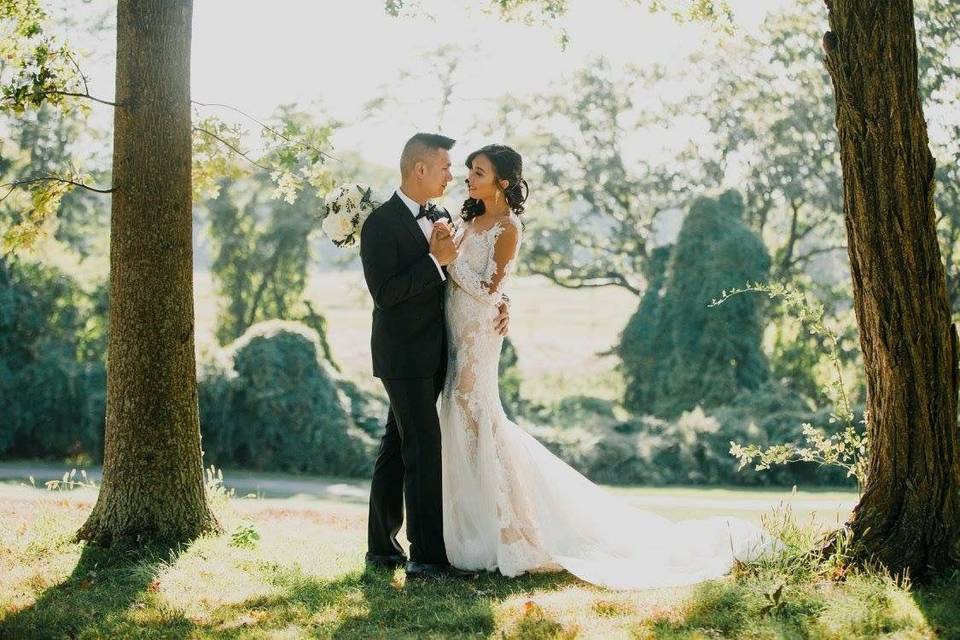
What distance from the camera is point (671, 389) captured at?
55.7 feet

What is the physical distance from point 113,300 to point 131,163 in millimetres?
839

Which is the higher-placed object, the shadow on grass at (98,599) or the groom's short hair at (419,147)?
the groom's short hair at (419,147)

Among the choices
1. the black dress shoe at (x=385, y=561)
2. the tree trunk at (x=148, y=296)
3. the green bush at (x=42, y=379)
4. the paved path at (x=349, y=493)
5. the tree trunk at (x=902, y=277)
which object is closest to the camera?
the tree trunk at (x=902, y=277)

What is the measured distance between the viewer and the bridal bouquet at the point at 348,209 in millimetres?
6375

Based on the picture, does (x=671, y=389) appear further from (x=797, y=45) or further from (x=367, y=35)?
(x=367, y=35)

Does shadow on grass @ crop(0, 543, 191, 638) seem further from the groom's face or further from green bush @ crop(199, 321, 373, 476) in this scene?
green bush @ crop(199, 321, 373, 476)

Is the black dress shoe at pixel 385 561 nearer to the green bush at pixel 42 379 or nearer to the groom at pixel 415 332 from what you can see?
the groom at pixel 415 332

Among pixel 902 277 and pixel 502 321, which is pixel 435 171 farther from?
pixel 902 277

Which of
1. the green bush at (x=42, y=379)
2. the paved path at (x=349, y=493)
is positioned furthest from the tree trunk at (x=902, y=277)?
the green bush at (x=42, y=379)

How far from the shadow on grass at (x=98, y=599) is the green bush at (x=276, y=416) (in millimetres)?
7418

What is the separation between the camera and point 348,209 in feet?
20.9

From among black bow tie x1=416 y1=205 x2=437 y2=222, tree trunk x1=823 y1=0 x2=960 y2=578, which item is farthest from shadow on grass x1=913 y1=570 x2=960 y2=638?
black bow tie x1=416 y1=205 x2=437 y2=222

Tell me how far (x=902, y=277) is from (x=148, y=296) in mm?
4226

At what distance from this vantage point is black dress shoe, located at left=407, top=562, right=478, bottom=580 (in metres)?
5.85
